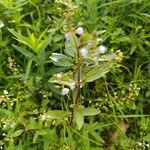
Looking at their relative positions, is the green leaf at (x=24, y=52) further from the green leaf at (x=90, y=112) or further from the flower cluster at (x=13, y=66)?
the green leaf at (x=90, y=112)

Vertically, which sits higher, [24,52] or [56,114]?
[24,52]

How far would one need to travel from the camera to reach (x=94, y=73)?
1.90 meters

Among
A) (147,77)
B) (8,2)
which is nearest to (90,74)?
(147,77)

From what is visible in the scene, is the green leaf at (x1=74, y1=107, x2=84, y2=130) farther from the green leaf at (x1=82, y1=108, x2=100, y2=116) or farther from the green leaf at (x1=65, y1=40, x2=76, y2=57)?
the green leaf at (x1=65, y1=40, x2=76, y2=57)

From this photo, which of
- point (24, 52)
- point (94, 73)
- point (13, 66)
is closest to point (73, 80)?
point (94, 73)

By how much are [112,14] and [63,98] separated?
0.57 meters

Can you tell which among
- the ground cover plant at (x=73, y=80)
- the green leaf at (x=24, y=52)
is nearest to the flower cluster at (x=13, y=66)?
the ground cover plant at (x=73, y=80)

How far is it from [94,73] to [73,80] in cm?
10

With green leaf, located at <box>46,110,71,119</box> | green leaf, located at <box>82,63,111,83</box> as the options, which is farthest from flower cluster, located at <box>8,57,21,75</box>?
green leaf, located at <box>82,63,111,83</box>

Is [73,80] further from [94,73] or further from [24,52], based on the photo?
[24,52]

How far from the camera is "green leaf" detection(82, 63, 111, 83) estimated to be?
1.89 meters

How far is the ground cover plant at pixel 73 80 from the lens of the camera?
6.53 ft

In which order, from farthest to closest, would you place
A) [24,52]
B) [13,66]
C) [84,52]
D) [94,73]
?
[13,66]
[24,52]
[94,73]
[84,52]

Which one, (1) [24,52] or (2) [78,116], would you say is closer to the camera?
(2) [78,116]
